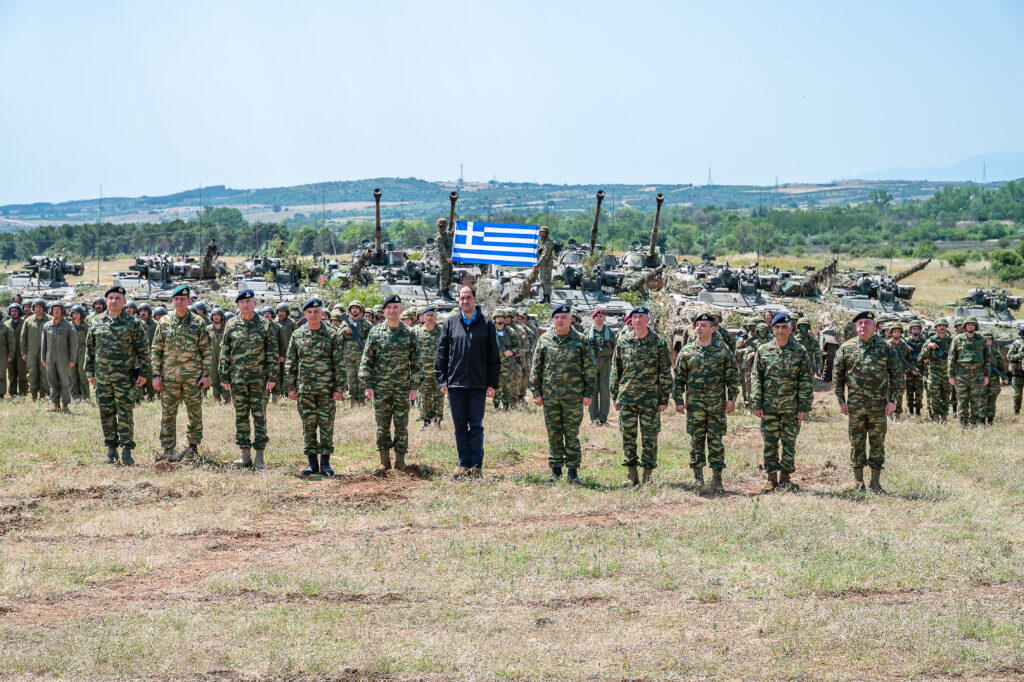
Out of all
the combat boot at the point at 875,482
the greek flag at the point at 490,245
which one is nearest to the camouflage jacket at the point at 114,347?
the combat boot at the point at 875,482

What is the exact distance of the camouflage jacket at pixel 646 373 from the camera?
10250 mm

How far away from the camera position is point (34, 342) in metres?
16.3

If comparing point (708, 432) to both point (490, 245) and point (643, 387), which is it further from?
point (490, 245)

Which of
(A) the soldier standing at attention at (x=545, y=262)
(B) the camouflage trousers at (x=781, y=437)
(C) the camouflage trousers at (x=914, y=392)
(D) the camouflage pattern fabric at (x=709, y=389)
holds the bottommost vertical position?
(C) the camouflage trousers at (x=914, y=392)

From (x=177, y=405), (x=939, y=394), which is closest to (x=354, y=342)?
(x=177, y=405)

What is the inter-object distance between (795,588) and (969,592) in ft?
3.74

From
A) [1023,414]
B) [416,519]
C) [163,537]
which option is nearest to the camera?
[163,537]

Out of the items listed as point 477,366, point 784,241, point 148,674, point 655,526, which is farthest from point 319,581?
point 784,241

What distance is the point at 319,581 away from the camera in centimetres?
712

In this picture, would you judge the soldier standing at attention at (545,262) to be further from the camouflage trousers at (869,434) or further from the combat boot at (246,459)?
the camouflage trousers at (869,434)

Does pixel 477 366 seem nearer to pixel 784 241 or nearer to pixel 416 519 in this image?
pixel 416 519

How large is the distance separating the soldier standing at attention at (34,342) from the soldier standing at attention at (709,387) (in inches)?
411

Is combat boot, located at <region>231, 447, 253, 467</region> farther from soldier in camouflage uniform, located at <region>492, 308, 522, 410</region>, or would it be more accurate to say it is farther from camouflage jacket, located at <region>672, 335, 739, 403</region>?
soldier in camouflage uniform, located at <region>492, 308, 522, 410</region>

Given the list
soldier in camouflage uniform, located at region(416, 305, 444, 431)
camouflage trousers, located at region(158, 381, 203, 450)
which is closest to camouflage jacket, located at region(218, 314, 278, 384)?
camouflage trousers, located at region(158, 381, 203, 450)
